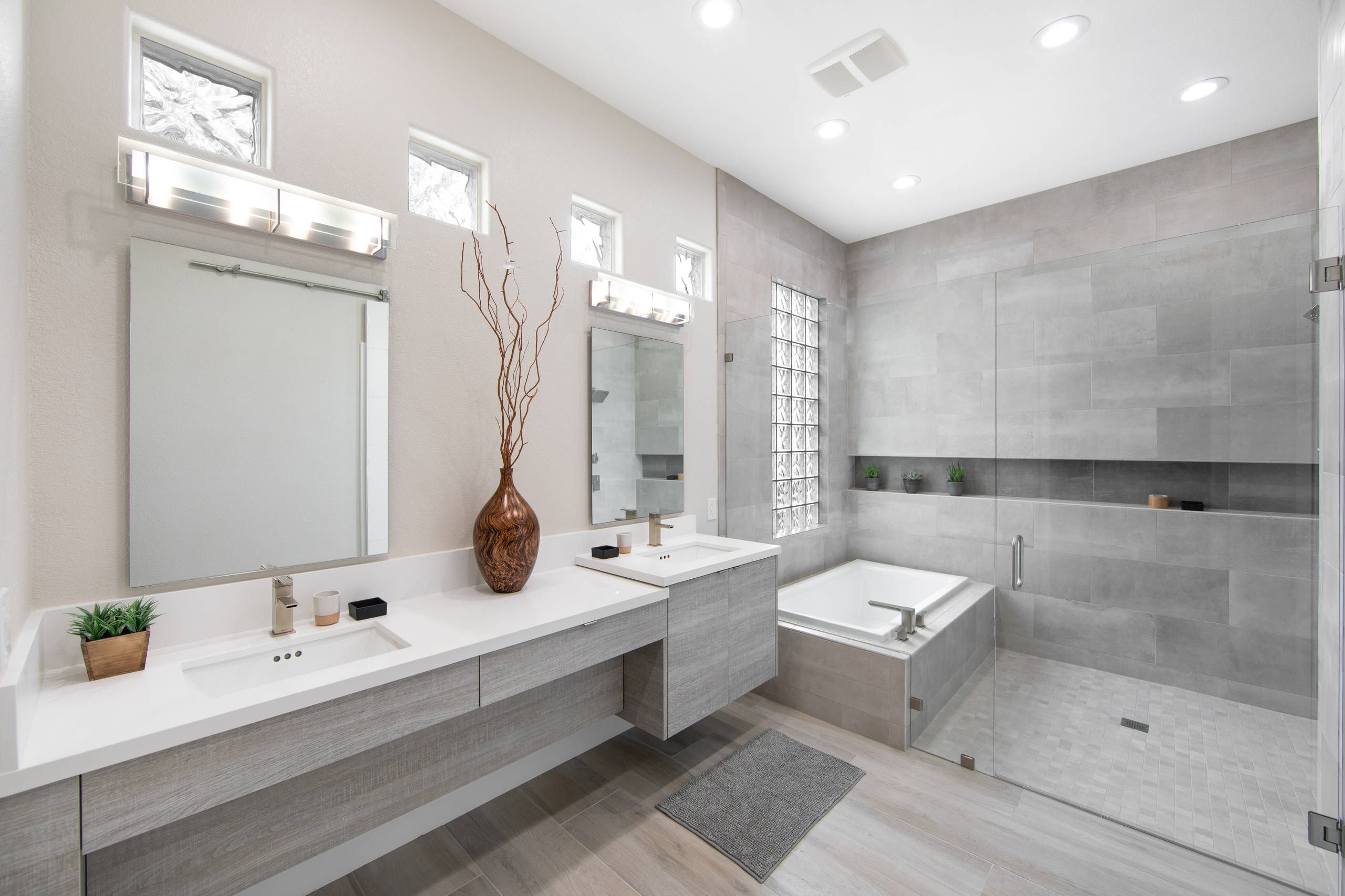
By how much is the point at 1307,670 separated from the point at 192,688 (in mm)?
3199

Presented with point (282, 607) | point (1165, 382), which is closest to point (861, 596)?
point (1165, 382)

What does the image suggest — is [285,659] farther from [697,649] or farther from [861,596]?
[861,596]

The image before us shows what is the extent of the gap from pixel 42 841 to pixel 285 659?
0.58 m

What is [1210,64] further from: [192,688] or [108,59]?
[192,688]

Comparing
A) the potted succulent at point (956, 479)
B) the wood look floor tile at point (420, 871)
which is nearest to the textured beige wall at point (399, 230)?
the wood look floor tile at point (420, 871)

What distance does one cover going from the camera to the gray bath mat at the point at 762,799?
1.87 meters

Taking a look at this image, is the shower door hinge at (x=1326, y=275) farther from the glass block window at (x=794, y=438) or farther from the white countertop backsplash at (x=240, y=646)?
the white countertop backsplash at (x=240, y=646)

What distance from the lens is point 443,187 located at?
6.79ft

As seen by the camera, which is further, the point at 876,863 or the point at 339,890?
the point at 876,863

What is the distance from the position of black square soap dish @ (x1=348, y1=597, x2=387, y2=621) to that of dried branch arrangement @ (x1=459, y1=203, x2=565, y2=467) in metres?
0.62

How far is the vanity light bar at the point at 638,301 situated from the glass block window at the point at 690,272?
0.21 metres

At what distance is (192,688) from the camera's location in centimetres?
122

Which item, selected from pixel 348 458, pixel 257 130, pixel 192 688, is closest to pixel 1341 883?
pixel 192 688

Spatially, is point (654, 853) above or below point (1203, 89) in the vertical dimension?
below
